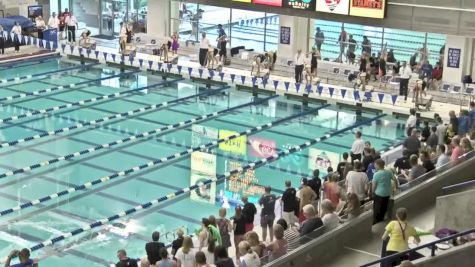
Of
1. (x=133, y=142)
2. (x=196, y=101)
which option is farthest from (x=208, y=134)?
(x=196, y=101)

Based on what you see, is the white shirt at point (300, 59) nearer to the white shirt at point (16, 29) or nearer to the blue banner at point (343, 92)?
the blue banner at point (343, 92)

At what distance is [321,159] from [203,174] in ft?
8.91

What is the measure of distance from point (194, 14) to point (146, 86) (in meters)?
7.70

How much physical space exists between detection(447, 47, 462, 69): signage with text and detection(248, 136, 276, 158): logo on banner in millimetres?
6239

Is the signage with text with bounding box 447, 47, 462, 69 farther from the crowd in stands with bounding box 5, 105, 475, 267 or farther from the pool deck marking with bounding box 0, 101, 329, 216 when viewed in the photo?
the crowd in stands with bounding box 5, 105, 475, 267

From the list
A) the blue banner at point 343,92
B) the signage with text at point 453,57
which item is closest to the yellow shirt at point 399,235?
the blue banner at point 343,92

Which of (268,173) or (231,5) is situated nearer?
(268,173)

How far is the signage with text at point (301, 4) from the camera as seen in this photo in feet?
72.3

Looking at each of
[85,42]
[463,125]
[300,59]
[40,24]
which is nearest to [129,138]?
[300,59]

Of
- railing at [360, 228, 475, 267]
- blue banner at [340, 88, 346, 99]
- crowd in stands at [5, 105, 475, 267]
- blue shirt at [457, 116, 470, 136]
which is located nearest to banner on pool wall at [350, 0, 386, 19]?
blue banner at [340, 88, 346, 99]

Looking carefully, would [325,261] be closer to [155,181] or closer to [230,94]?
[155,181]

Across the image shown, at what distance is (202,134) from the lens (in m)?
18.2

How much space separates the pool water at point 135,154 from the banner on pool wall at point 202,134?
0.9 inches

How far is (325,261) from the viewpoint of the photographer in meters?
9.98
